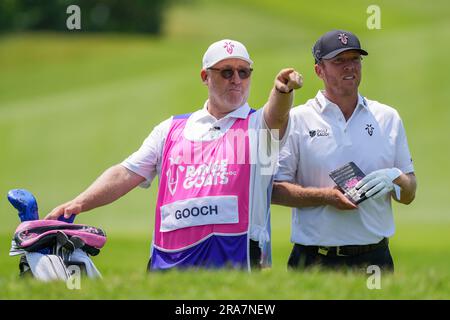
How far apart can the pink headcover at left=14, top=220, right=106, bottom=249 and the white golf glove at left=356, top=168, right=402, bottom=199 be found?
1632 millimetres

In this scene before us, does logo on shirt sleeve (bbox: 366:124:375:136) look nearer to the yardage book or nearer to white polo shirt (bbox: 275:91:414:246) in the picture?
white polo shirt (bbox: 275:91:414:246)

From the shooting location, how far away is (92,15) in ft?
196

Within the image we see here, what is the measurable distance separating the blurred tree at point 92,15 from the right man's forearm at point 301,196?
4862 centimetres

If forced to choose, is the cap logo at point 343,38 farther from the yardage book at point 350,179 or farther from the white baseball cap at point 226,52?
the yardage book at point 350,179

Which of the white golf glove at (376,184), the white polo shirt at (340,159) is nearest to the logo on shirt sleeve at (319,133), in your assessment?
the white polo shirt at (340,159)

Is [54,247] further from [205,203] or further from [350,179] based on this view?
[350,179]

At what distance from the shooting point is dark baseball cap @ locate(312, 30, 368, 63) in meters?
7.04

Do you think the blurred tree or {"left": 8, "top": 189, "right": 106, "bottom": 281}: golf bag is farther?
the blurred tree

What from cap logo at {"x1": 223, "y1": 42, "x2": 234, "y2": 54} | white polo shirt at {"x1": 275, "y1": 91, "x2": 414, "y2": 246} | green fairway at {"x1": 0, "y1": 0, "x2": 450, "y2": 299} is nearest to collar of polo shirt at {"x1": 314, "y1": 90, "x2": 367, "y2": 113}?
white polo shirt at {"x1": 275, "y1": 91, "x2": 414, "y2": 246}

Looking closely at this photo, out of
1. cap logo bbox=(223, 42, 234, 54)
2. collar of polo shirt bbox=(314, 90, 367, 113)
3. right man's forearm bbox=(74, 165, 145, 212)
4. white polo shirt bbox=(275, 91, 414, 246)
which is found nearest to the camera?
cap logo bbox=(223, 42, 234, 54)

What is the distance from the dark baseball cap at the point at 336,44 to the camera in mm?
7039

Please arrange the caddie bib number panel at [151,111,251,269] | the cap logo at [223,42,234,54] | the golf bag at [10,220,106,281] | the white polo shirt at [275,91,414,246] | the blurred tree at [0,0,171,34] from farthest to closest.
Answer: the blurred tree at [0,0,171,34], the white polo shirt at [275,91,414,246], the cap logo at [223,42,234,54], the caddie bib number panel at [151,111,251,269], the golf bag at [10,220,106,281]

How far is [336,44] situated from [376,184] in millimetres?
990

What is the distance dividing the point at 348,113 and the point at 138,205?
52.9ft
